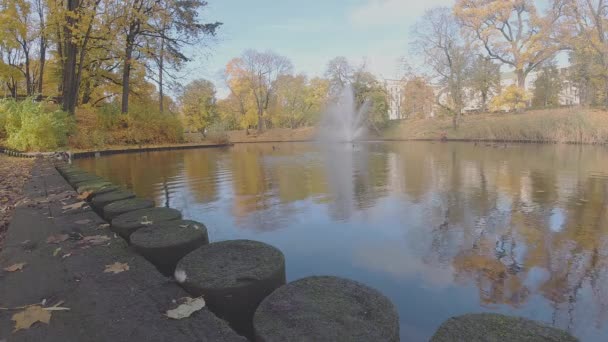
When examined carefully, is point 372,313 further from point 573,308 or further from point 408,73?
point 408,73

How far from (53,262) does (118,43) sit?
65.3 feet

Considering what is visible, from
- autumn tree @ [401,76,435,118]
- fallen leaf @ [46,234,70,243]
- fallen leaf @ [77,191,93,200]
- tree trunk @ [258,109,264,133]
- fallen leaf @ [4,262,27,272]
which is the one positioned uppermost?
autumn tree @ [401,76,435,118]

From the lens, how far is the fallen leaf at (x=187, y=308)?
1.50 metres

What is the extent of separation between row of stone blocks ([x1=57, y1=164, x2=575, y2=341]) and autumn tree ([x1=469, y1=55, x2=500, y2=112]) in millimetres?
33347

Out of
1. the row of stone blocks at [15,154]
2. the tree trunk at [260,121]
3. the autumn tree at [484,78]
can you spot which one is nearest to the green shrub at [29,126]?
the row of stone blocks at [15,154]

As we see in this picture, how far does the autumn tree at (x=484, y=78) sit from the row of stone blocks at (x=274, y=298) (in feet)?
109

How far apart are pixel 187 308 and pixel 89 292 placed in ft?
1.94

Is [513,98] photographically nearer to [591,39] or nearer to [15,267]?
[591,39]

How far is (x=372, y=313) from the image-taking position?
1.42 metres

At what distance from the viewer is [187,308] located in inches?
61.0

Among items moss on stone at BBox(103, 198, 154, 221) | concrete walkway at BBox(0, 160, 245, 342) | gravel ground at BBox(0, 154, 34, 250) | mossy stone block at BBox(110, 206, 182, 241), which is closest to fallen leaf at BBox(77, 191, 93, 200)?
gravel ground at BBox(0, 154, 34, 250)

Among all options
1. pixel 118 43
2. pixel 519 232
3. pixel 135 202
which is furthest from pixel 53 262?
pixel 118 43

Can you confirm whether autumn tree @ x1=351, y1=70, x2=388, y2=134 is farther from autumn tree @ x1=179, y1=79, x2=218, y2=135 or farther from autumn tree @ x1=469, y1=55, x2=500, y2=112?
autumn tree @ x1=179, y1=79, x2=218, y2=135

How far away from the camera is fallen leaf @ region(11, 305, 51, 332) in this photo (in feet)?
4.82
